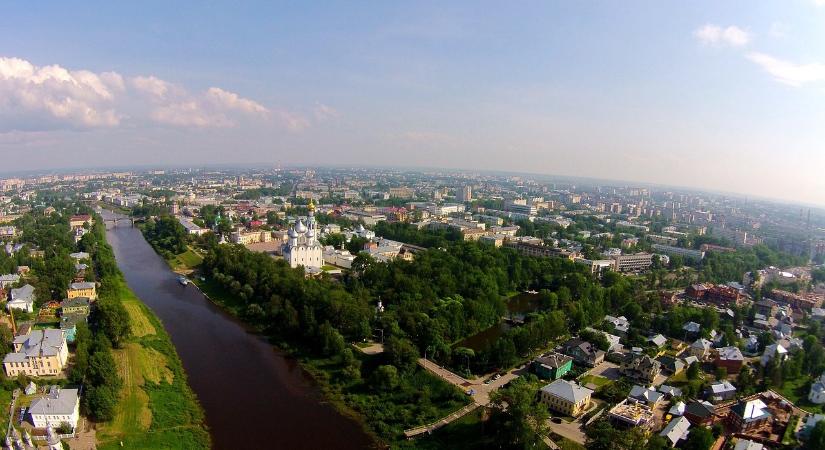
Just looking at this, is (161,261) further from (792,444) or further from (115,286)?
(792,444)

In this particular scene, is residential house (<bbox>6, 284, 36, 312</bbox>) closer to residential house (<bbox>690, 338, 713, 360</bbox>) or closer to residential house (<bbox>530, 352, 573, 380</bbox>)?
residential house (<bbox>530, 352, 573, 380</bbox>)

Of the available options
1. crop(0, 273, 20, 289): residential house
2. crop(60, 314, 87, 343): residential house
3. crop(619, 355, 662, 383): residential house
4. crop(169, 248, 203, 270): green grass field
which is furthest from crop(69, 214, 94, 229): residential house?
crop(619, 355, 662, 383): residential house

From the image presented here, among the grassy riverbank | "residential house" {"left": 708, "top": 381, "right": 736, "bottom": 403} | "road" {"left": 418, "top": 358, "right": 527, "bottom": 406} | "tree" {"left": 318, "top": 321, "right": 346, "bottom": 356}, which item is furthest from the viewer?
"tree" {"left": 318, "top": 321, "right": 346, "bottom": 356}

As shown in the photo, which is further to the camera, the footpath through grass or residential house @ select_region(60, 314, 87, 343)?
residential house @ select_region(60, 314, 87, 343)

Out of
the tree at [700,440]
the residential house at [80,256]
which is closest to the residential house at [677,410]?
the tree at [700,440]

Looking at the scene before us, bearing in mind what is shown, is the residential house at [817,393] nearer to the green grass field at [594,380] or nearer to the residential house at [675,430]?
the residential house at [675,430]
